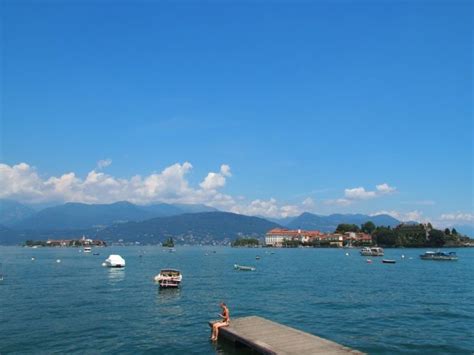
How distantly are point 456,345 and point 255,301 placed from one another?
26980 millimetres

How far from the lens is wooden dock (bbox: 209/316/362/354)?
93.7 ft

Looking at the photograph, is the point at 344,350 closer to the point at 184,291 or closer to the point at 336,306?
the point at 336,306

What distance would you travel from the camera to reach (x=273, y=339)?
31.8 metres

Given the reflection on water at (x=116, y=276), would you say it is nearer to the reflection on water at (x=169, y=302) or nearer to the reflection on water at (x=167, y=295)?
the reflection on water at (x=167, y=295)

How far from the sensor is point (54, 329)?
4172cm

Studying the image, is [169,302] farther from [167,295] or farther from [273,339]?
[273,339]

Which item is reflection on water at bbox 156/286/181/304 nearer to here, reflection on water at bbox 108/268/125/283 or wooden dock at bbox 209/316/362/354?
reflection on water at bbox 108/268/125/283

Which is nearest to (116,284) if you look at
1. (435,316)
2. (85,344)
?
(85,344)

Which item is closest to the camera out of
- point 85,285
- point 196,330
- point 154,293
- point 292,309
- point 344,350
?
point 344,350

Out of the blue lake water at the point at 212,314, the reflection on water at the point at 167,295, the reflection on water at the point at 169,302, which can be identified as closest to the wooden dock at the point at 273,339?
the blue lake water at the point at 212,314

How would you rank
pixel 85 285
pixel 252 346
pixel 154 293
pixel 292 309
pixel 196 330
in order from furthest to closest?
pixel 85 285, pixel 154 293, pixel 292 309, pixel 196 330, pixel 252 346

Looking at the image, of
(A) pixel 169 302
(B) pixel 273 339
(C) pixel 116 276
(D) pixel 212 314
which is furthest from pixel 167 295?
(C) pixel 116 276

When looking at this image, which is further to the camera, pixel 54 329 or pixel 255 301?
pixel 255 301

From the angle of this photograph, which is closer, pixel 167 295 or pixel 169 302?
pixel 169 302
